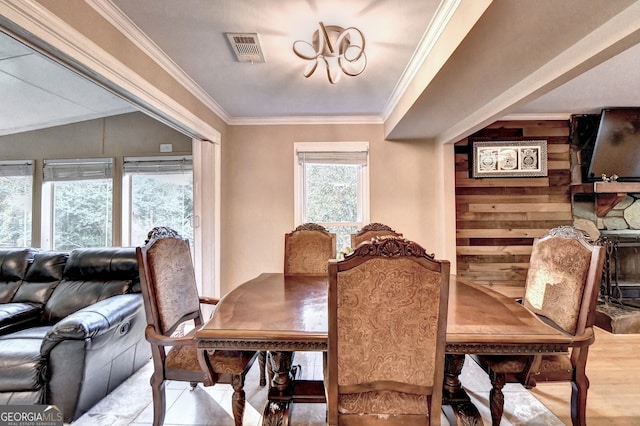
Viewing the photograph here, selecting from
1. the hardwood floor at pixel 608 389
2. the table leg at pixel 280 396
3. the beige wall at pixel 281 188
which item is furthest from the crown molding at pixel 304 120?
the hardwood floor at pixel 608 389

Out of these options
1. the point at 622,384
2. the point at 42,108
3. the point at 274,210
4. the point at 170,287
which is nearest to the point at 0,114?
the point at 42,108

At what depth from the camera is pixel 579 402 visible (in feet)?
4.85

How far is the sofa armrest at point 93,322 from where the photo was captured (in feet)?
5.40

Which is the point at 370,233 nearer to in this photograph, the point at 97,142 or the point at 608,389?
the point at 608,389

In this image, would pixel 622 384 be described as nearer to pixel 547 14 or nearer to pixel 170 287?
pixel 547 14

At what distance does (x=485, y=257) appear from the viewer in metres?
3.50

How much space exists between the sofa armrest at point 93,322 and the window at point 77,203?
2006mm

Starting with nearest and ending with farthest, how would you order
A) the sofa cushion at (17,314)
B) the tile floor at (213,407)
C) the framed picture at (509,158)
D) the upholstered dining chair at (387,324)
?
the upholstered dining chair at (387,324) → the tile floor at (213,407) → the sofa cushion at (17,314) → the framed picture at (509,158)

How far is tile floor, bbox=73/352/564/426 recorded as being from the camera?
1.75m

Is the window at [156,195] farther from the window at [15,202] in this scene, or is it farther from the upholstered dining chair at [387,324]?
the upholstered dining chair at [387,324]

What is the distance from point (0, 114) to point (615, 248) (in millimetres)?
7179

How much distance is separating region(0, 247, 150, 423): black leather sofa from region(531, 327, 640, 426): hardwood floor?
115 inches

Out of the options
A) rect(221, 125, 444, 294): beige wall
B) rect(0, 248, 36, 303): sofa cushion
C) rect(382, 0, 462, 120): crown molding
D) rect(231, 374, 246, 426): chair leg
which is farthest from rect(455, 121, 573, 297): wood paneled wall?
rect(0, 248, 36, 303): sofa cushion

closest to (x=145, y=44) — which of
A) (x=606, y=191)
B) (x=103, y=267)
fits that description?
(x=103, y=267)
